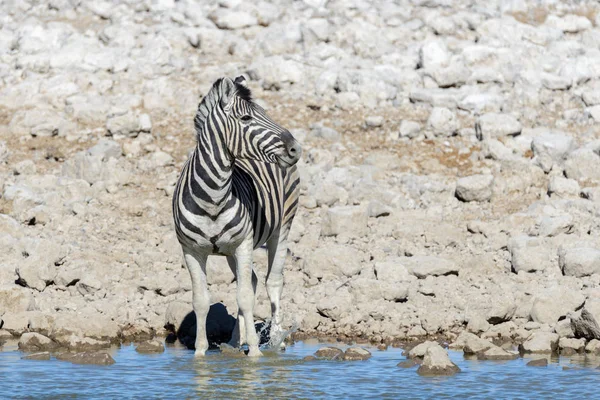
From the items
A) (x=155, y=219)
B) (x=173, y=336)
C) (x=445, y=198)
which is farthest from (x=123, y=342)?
(x=445, y=198)

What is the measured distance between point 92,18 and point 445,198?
10487 millimetres

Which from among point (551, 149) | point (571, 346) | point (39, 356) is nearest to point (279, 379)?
point (39, 356)

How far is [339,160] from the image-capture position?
1759cm

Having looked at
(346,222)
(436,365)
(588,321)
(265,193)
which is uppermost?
(346,222)

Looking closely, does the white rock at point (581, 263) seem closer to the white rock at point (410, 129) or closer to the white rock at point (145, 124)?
the white rock at point (410, 129)

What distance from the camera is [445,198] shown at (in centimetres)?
1633

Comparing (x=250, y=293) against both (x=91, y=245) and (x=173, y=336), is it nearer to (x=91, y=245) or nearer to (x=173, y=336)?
(x=173, y=336)

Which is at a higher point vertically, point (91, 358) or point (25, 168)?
point (25, 168)

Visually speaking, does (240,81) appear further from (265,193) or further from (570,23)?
(570,23)

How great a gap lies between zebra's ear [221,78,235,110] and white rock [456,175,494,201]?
7.13 metres

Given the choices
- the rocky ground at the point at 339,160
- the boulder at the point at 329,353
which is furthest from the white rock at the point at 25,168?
the boulder at the point at 329,353

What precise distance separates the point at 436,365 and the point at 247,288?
6.46 ft

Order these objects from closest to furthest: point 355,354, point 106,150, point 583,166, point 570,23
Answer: point 355,354, point 583,166, point 106,150, point 570,23

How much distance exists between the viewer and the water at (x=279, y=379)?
8586 millimetres
